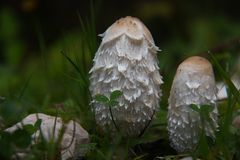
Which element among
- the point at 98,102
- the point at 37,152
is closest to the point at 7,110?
the point at 37,152

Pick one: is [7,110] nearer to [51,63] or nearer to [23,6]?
[51,63]

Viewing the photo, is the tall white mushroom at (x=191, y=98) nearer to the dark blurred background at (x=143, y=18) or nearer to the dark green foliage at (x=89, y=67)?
the dark green foliage at (x=89, y=67)

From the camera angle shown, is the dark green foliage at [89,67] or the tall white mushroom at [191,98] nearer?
the dark green foliage at [89,67]

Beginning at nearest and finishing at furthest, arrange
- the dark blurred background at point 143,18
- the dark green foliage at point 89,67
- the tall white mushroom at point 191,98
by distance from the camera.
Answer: the dark green foliage at point 89,67, the tall white mushroom at point 191,98, the dark blurred background at point 143,18

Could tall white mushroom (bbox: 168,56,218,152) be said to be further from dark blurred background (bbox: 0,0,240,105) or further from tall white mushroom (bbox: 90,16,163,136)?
dark blurred background (bbox: 0,0,240,105)

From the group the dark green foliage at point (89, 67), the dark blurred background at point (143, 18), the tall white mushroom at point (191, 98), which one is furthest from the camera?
the dark blurred background at point (143, 18)

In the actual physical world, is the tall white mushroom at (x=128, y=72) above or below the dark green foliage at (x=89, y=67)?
above

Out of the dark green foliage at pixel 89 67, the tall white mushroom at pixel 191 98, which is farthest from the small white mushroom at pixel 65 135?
the tall white mushroom at pixel 191 98

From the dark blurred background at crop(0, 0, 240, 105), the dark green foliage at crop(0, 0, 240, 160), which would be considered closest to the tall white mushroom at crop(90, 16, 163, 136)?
the dark green foliage at crop(0, 0, 240, 160)
